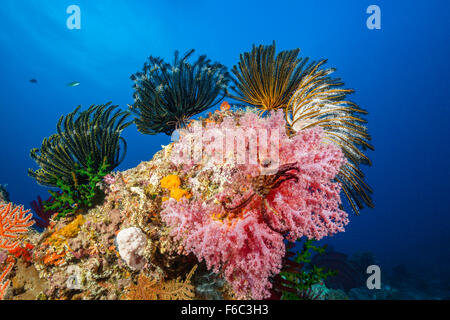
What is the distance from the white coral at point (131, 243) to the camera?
2.93 metres

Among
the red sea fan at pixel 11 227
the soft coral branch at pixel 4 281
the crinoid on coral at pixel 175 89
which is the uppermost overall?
the crinoid on coral at pixel 175 89

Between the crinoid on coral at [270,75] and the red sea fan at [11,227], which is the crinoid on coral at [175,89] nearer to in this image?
the crinoid on coral at [270,75]

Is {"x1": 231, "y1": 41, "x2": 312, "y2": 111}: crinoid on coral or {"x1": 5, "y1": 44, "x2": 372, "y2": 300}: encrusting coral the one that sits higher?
{"x1": 231, "y1": 41, "x2": 312, "y2": 111}: crinoid on coral

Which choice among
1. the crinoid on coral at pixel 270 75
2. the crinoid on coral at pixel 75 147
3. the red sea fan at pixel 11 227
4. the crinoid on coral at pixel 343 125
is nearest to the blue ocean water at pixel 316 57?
the crinoid on coral at pixel 343 125

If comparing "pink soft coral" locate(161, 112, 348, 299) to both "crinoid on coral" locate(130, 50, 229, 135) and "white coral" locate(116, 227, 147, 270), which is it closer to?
"white coral" locate(116, 227, 147, 270)

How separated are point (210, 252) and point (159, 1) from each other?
94357 mm

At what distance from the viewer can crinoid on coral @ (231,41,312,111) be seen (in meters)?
4.39

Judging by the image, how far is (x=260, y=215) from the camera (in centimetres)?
255

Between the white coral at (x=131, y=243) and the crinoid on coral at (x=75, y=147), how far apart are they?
234 centimetres

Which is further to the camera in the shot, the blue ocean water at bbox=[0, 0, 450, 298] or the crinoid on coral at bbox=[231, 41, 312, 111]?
the blue ocean water at bbox=[0, 0, 450, 298]

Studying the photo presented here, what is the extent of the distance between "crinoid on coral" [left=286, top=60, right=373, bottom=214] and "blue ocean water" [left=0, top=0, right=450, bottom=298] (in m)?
62.3

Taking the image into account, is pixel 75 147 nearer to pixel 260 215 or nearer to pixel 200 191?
pixel 200 191

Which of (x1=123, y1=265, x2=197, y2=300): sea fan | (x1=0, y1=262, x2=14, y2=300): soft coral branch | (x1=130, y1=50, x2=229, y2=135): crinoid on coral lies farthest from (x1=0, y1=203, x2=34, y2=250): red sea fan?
(x1=130, y1=50, x2=229, y2=135): crinoid on coral
